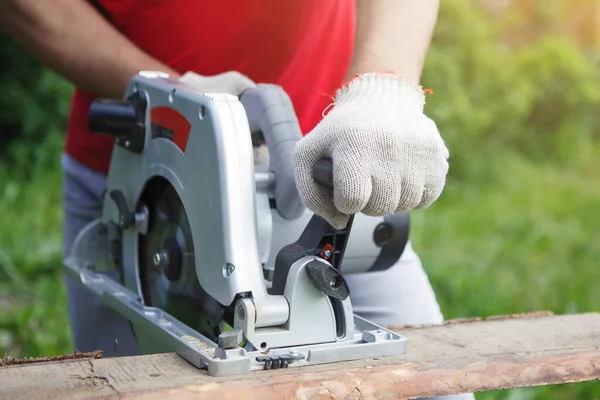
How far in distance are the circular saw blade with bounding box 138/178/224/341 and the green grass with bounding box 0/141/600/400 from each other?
1700 millimetres

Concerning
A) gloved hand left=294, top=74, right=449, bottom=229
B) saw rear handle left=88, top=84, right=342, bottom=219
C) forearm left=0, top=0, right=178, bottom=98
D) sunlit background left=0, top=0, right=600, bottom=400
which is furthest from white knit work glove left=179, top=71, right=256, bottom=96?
sunlit background left=0, top=0, right=600, bottom=400

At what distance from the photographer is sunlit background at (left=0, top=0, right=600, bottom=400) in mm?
3908

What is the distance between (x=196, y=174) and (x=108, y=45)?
0.57 meters

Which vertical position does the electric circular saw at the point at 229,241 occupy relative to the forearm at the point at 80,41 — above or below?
below

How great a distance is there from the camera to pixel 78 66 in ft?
5.82

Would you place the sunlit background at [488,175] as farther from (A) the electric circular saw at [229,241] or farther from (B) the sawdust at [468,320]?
(A) the electric circular saw at [229,241]

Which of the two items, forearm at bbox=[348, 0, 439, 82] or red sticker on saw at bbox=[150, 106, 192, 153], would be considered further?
forearm at bbox=[348, 0, 439, 82]

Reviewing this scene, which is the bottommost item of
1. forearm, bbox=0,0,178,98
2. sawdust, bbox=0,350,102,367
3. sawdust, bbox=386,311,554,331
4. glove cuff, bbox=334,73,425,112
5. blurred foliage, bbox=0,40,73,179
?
sawdust, bbox=0,350,102,367

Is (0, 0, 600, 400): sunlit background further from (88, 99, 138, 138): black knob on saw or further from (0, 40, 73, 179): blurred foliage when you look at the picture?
(88, 99, 138, 138): black knob on saw

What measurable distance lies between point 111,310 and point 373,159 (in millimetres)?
872

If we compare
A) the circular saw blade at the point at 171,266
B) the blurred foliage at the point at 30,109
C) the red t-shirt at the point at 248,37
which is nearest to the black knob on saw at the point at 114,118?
the circular saw blade at the point at 171,266

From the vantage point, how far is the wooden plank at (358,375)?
1055 mm

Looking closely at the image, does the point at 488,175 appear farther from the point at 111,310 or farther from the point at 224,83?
the point at 224,83

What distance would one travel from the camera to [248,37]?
70.1 inches
